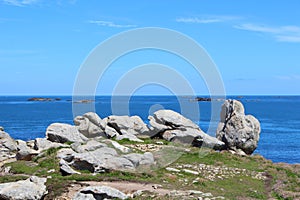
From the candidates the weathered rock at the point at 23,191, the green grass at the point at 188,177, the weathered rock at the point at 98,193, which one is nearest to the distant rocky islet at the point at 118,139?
the green grass at the point at 188,177

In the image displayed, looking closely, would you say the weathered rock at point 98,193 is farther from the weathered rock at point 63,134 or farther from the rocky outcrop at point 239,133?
the rocky outcrop at point 239,133

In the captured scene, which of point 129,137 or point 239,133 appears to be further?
point 239,133

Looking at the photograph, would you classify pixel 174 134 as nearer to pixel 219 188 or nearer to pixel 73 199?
pixel 219 188

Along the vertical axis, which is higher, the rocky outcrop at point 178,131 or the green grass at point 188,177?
the rocky outcrop at point 178,131

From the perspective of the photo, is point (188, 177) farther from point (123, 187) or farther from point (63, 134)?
point (63, 134)

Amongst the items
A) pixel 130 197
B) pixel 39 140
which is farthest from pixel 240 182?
pixel 39 140

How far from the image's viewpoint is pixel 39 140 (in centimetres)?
4184

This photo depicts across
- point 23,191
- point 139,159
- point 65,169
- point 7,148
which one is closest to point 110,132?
point 7,148

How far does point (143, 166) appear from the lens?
33.7m

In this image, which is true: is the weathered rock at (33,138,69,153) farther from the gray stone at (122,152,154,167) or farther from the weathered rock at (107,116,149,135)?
the weathered rock at (107,116,149,135)

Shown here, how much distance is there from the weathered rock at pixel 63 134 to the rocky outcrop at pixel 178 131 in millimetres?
9808

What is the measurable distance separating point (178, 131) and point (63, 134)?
1329cm

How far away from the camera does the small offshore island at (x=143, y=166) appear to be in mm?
27250

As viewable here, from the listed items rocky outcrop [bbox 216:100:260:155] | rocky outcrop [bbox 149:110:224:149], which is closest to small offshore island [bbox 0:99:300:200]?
rocky outcrop [bbox 216:100:260:155]
